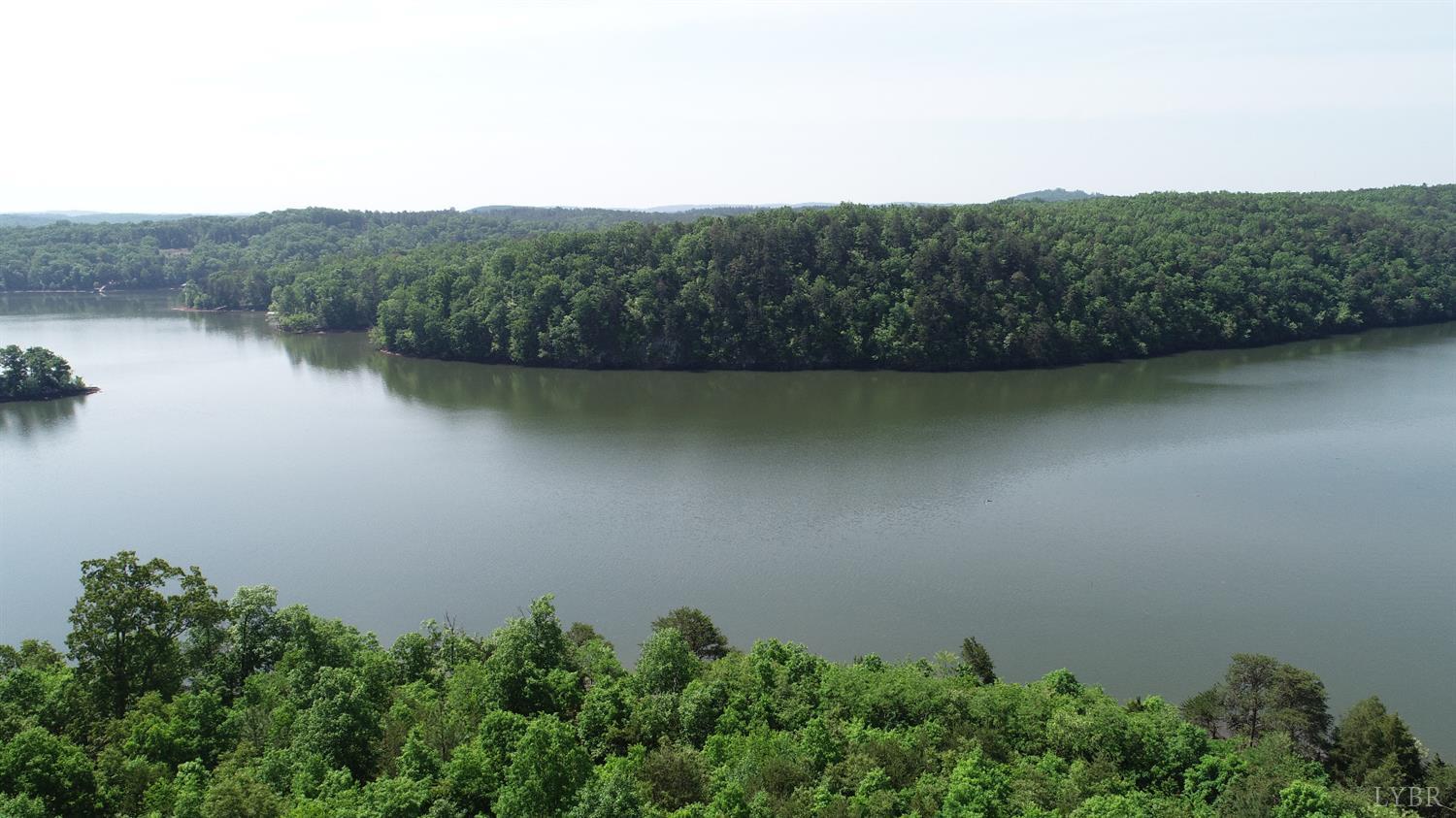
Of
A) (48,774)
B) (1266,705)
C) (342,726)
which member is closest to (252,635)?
(342,726)

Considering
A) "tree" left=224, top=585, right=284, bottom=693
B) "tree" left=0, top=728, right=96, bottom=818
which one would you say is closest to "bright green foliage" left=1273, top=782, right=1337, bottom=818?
"tree" left=0, top=728, right=96, bottom=818

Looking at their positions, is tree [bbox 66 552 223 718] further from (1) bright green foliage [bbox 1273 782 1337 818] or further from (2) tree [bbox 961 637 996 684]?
(1) bright green foliage [bbox 1273 782 1337 818]

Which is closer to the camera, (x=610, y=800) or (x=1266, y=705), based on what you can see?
(x=610, y=800)

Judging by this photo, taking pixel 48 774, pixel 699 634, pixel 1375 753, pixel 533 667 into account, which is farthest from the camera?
pixel 699 634

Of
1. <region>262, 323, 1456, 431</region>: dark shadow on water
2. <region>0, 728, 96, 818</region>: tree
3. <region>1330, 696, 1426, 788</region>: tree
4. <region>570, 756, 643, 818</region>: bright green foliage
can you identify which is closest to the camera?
<region>570, 756, 643, 818</region>: bright green foliage

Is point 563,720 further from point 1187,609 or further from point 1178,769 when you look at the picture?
point 1187,609

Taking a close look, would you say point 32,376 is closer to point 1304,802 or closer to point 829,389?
point 829,389

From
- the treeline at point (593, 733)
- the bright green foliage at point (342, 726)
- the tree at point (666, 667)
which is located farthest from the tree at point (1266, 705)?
the bright green foliage at point (342, 726)
